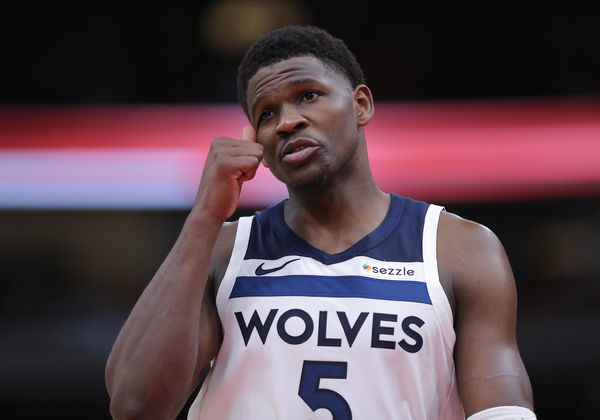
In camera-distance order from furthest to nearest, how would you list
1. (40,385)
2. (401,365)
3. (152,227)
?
(152,227), (40,385), (401,365)

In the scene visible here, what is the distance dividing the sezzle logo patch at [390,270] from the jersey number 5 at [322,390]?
0.29 meters

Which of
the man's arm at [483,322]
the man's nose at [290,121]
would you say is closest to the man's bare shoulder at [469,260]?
the man's arm at [483,322]

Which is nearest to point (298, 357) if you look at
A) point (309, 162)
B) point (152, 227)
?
point (309, 162)

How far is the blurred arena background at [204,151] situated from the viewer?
6.43m

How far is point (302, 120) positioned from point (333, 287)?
49 centimetres

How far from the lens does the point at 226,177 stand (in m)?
2.51

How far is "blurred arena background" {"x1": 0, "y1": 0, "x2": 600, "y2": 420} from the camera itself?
6.43 meters

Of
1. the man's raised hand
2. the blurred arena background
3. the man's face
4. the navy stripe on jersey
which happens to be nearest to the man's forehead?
the man's face

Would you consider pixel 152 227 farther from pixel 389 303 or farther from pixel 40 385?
pixel 389 303

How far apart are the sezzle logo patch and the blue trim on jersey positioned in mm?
27

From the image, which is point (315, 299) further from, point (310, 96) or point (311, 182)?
point (310, 96)

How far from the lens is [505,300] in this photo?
2449 millimetres

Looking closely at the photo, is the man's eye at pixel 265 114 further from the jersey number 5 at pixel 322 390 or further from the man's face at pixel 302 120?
the jersey number 5 at pixel 322 390

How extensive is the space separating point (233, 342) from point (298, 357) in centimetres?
21
